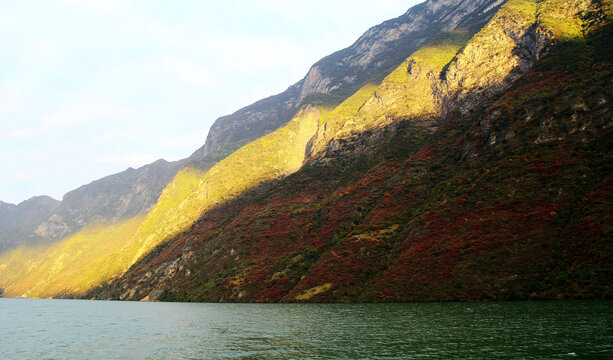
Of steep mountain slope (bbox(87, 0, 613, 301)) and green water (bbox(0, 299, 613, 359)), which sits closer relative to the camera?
green water (bbox(0, 299, 613, 359))

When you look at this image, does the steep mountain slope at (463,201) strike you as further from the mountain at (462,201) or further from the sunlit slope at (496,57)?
the sunlit slope at (496,57)

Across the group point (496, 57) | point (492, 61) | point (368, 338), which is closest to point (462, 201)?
point (368, 338)

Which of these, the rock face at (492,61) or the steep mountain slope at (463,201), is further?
the rock face at (492,61)

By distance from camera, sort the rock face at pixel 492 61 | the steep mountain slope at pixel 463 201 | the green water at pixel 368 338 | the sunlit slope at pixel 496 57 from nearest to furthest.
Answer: the green water at pixel 368 338
the steep mountain slope at pixel 463 201
the sunlit slope at pixel 496 57
the rock face at pixel 492 61

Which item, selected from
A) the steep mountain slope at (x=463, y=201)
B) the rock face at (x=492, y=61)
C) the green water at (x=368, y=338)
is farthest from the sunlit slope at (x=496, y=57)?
the green water at (x=368, y=338)

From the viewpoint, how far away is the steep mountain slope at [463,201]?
73688 mm

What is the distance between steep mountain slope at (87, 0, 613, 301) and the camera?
73688mm

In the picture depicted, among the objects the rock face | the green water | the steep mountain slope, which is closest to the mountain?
the steep mountain slope

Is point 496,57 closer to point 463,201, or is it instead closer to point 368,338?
point 463,201

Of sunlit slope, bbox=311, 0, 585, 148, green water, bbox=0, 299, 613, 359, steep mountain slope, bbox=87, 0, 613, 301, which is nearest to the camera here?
green water, bbox=0, 299, 613, 359

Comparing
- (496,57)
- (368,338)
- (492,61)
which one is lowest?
(368,338)

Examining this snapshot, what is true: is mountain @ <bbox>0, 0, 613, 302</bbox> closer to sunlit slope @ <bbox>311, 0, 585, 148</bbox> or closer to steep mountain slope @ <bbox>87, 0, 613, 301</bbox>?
steep mountain slope @ <bbox>87, 0, 613, 301</bbox>

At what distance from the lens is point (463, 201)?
9806 centimetres

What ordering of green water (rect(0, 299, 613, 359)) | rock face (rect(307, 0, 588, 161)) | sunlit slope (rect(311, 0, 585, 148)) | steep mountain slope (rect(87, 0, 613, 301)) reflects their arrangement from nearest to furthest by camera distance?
green water (rect(0, 299, 613, 359)) → steep mountain slope (rect(87, 0, 613, 301)) → sunlit slope (rect(311, 0, 585, 148)) → rock face (rect(307, 0, 588, 161))
